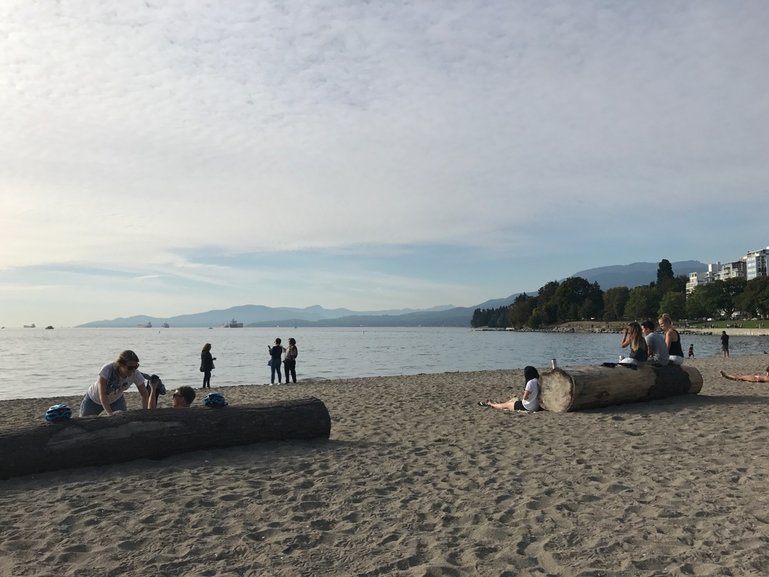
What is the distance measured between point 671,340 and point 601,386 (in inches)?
119

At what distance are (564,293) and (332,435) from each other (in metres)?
174

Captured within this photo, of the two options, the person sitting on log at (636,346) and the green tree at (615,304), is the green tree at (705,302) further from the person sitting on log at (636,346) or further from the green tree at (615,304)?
the person sitting on log at (636,346)

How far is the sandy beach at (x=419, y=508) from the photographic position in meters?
4.38

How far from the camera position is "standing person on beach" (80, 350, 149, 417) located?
7.80 m

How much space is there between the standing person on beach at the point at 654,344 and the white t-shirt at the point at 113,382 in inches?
393

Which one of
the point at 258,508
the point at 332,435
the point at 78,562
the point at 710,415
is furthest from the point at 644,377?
the point at 78,562

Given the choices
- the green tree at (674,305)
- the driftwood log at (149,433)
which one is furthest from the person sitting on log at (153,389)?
the green tree at (674,305)

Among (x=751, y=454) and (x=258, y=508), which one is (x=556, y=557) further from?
(x=751, y=454)

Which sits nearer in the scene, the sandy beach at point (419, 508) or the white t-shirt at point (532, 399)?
the sandy beach at point (419, 508)

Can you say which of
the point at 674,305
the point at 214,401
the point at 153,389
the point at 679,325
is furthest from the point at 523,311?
the point at 214,401

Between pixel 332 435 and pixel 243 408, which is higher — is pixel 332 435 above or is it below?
below

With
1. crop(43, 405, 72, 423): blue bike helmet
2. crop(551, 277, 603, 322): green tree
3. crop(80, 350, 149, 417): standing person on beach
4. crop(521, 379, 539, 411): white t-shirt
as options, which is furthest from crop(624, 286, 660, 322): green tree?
crop(43, 405, 72, 423): blue bike helmet

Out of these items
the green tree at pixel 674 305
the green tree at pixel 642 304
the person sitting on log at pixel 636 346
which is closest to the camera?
the person sitting on log at pixel 636 346

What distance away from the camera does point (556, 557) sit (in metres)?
4.45
